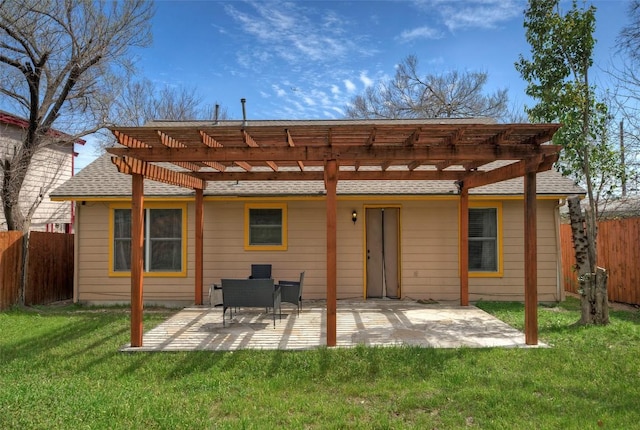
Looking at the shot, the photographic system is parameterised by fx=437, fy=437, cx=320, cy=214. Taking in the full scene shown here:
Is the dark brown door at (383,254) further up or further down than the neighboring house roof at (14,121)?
further down

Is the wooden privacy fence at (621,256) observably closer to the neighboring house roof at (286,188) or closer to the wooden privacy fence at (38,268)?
the neighboring house roof at (286,188)

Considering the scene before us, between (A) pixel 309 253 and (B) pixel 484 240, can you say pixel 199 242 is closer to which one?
(A) pixel 309 253

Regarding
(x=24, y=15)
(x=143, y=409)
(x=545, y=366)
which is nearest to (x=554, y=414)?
(x=545, y=366)

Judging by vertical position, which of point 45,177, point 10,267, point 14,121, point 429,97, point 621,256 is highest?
point 429,97

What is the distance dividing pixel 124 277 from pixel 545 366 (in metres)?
8.32

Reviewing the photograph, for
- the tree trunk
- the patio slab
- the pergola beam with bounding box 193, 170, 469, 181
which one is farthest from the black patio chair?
the tree trunk

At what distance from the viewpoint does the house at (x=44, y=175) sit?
13875 mm

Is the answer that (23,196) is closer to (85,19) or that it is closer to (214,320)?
(85,19)

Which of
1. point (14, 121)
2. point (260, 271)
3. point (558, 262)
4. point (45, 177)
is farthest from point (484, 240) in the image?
point (45, 177)

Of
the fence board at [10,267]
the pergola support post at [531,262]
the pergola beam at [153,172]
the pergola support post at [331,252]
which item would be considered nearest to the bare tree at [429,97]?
the pergola beam at [153,172]

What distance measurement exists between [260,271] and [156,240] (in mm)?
2533

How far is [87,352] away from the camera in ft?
18.6

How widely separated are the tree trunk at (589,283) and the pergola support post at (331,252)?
428 cm

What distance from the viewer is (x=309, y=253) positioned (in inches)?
381
